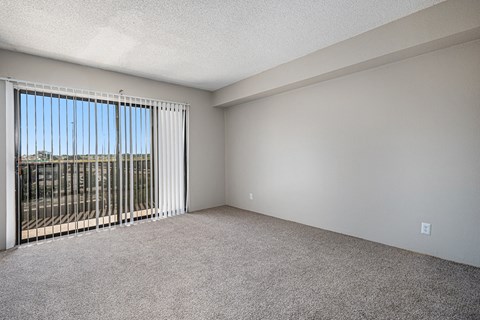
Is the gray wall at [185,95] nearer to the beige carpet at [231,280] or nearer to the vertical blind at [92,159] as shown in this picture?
the vertical blind at [92,159]

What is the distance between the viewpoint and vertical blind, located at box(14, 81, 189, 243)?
3094 mm

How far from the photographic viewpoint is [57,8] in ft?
7.05

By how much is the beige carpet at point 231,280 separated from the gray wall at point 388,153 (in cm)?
35

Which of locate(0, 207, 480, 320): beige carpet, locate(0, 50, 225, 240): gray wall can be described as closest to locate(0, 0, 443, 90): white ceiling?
locate(0, 50, 225, 240): gray wall

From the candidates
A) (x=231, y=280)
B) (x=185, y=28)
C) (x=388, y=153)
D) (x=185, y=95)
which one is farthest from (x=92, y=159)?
(x=388, y=153)

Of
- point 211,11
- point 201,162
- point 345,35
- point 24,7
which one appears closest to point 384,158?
point 345,35

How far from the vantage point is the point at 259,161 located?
462 centimetres

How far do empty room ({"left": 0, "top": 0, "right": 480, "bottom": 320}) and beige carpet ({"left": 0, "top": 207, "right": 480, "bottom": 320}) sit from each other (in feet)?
0.07

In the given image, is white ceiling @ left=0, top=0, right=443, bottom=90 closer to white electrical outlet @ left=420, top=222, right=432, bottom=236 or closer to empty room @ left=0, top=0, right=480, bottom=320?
empty room @ left=0, top=0, right=480, bottom=320

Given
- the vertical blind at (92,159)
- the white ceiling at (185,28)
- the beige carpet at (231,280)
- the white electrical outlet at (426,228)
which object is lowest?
the beige carpet at (231,280)

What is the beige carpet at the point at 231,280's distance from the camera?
1.74 metres

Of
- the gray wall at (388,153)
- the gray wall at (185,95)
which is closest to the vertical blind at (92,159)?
the gray wall at (185,95)

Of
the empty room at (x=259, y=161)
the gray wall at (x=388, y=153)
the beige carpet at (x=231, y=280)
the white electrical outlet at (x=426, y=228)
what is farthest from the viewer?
the white electrical outlet at (x=426, y=228)

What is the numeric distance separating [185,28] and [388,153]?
2860mm
